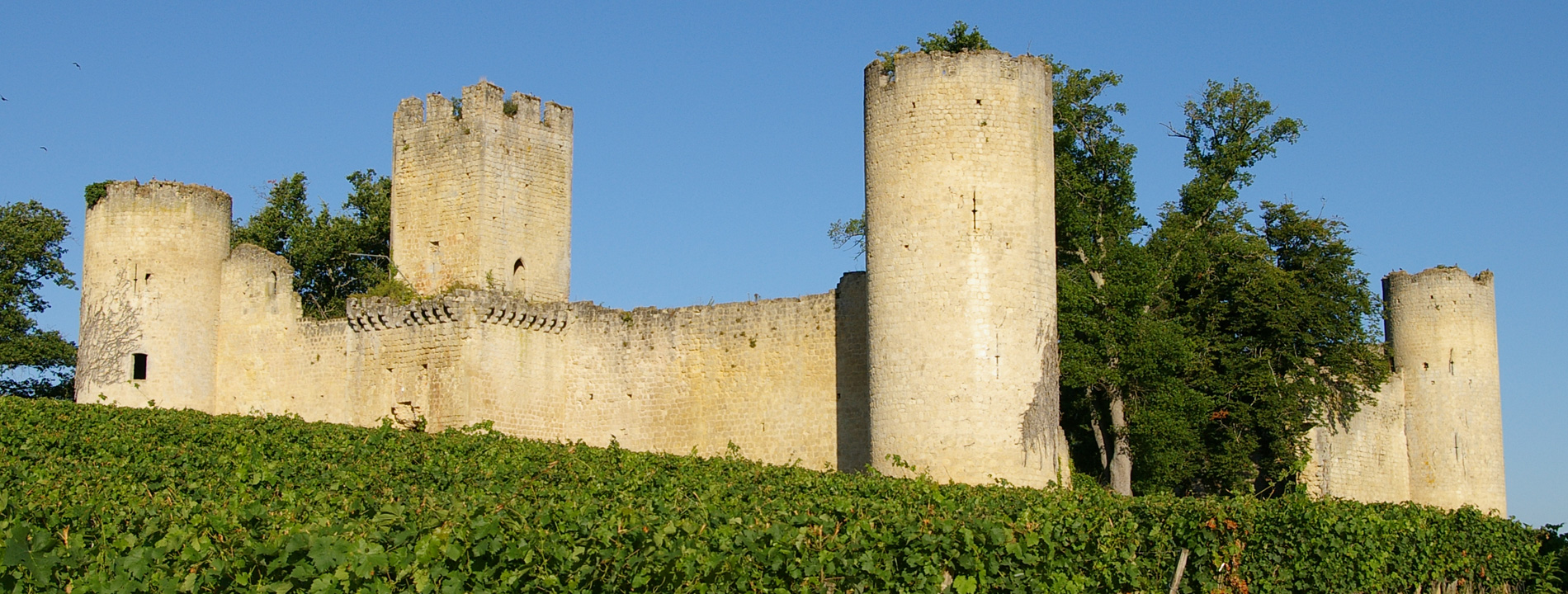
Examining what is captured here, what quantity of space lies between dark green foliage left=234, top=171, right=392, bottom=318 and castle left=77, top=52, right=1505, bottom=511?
A: 20.5ft

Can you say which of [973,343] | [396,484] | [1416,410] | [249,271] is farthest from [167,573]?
[1416,410]

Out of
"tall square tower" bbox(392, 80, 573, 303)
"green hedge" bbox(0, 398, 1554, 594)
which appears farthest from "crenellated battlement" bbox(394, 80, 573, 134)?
"green hedge" bbox(0, 398, 1554, 594)

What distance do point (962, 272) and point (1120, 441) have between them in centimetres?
427

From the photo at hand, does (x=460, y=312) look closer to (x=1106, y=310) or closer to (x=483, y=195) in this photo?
(x=483, y=195)

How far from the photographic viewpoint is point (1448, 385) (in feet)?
86.6

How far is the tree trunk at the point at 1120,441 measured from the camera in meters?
21.7

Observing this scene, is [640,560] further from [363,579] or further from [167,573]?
[167,573]

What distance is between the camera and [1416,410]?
26.5 metres

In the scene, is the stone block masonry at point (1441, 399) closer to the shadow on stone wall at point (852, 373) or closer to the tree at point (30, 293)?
the shadow on stone wall at point (852, 373)

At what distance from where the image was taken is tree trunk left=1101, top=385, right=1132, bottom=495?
71.2 feet

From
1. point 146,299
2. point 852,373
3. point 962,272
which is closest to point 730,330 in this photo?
point 852,373

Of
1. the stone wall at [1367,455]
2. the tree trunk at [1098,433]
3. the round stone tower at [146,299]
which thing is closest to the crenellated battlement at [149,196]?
the round stone tower at [146,299]

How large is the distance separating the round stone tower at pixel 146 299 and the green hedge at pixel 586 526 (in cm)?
392

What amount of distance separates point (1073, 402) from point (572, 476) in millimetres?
7524
